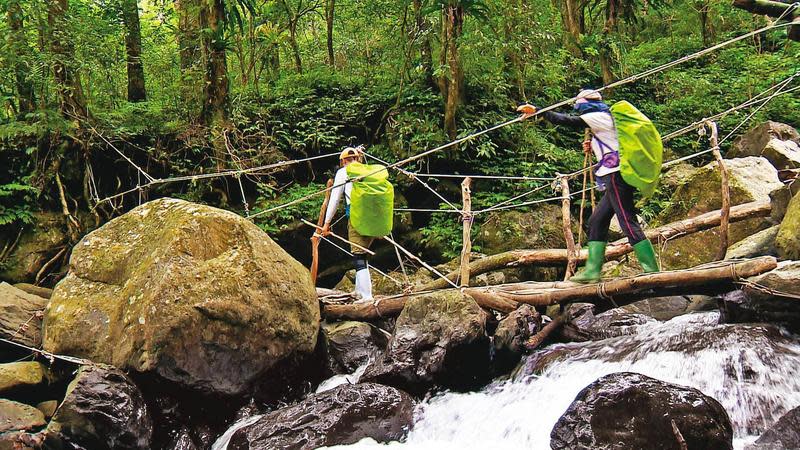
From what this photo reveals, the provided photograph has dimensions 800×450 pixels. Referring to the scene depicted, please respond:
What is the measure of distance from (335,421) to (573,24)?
12624mm

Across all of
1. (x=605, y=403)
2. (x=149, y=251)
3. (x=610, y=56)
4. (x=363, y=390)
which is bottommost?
(x=363, y=390)

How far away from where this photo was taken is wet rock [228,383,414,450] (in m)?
4.25

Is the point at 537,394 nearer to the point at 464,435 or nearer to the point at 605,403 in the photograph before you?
the point at 464,435

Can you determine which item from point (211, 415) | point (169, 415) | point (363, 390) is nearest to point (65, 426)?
point (169, 415)

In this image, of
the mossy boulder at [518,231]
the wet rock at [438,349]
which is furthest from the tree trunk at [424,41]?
the wet rock at [438,349]

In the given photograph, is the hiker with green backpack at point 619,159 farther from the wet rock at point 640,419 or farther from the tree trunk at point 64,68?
the tree trunk at point 64,68

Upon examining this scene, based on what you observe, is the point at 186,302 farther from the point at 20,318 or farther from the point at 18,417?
the point at 20,318

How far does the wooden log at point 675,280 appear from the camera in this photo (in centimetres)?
470

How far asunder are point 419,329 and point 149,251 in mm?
2515

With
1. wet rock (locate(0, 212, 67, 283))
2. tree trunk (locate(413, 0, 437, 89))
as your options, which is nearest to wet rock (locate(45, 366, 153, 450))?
wet rock (locate(0, 212, 67, 283))

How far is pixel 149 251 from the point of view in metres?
5.07

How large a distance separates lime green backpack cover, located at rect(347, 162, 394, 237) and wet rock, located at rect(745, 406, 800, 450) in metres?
3.73

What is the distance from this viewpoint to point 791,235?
5191 millimetres

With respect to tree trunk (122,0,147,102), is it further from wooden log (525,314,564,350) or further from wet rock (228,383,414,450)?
wooden log (525,314,564,350)
